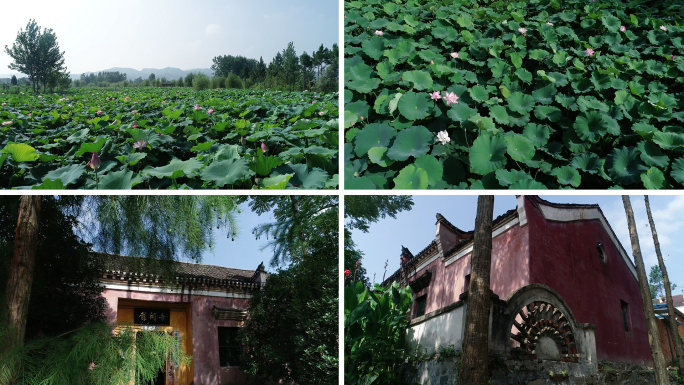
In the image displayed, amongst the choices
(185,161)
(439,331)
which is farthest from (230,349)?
(439,331)

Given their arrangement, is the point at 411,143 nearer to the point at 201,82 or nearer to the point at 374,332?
the point at 374,332

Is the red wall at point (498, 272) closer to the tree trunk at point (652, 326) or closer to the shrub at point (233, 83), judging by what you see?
the tree trunk at point (652, 326)

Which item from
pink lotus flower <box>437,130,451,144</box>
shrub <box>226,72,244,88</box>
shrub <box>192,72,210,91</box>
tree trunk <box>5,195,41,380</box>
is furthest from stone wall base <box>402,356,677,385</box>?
shrub <box>192,72,210,91</box>

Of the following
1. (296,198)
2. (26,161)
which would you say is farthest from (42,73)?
(296,198)

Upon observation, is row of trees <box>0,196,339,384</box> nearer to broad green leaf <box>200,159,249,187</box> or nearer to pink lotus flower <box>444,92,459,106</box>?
broad green leaf <box>200,159,249,187</box>

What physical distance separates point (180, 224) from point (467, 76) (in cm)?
212

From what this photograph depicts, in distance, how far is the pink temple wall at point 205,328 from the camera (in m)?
1.80

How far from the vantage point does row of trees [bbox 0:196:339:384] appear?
68.0 inches

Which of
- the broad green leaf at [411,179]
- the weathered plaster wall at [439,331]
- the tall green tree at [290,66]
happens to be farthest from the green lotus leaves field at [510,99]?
the tall green tree at [290,66]

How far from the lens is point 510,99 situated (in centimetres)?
246

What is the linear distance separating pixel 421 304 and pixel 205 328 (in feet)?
4.28

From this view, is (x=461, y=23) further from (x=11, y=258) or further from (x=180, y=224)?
(x=11, y=258)

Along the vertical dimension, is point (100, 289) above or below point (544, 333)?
above

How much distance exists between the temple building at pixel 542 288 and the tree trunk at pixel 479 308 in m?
0.08
